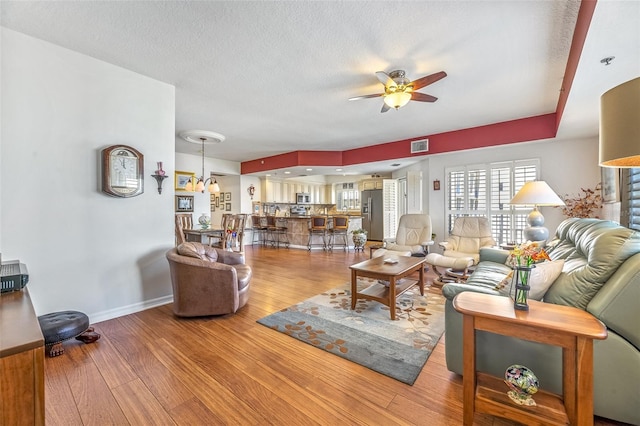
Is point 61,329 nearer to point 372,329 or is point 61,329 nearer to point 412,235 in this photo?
point 372,329

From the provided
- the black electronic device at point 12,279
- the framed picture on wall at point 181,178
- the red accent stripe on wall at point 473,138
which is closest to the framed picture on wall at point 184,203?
the framed picture on wall at point 181,178

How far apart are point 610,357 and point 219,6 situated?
316cm

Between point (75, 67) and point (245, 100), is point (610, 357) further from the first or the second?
point (75, 67)

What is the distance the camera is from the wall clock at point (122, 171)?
2631 mm

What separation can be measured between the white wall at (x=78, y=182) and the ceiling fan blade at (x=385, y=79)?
2422 mm

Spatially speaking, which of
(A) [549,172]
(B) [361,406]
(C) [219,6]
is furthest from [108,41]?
(A) [549,172]

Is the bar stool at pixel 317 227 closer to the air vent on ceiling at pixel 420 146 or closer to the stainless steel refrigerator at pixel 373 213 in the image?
the stainless steel refrigerator at pixel 373 213

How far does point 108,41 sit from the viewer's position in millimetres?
2330

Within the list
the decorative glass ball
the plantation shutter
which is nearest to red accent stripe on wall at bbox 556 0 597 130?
the decorative glass ball

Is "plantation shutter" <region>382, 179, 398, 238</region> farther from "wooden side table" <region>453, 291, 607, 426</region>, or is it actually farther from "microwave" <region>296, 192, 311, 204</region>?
"wooden side table" <region>453, 291, 607, 426</region>

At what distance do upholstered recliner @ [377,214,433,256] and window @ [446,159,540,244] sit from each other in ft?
2.78

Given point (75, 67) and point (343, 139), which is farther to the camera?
point (343, 139)

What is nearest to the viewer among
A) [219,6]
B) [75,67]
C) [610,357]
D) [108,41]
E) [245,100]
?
[610,357]

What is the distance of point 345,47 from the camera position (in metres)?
2.40
